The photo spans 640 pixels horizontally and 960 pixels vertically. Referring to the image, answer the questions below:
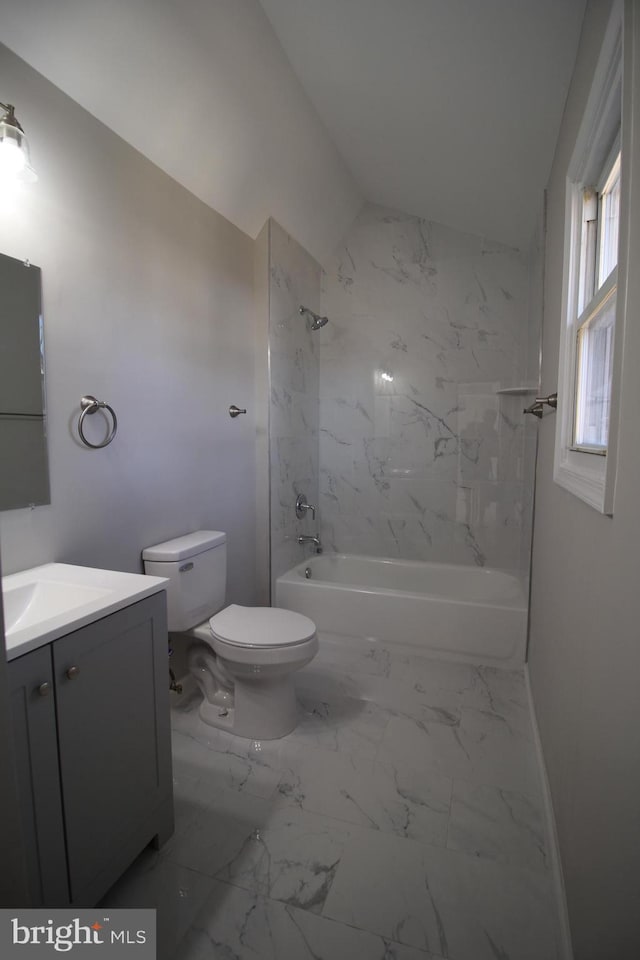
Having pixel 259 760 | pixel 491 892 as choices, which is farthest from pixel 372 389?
pixel 491 892

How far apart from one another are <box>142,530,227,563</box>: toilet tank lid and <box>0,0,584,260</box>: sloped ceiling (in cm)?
157

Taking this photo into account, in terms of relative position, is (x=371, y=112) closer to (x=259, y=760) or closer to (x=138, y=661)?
(x=138, y=661)

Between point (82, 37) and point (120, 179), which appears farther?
point (120, 179)

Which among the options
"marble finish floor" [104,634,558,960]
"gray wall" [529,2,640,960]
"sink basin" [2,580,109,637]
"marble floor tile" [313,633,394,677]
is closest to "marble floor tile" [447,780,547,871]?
"marble finish floor" [104,634,558,960]

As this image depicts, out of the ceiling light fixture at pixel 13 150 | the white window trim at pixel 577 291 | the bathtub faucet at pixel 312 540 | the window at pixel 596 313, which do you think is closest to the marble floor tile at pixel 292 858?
the white window trim at pixel 577 291

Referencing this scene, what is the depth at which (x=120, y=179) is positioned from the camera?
1818mm

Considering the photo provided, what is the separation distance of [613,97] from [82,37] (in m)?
1.55

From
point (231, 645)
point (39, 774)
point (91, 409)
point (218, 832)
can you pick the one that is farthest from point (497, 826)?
point (91, 409)

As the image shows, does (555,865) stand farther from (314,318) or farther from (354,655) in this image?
(314,318)

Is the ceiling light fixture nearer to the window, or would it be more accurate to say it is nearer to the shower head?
the window

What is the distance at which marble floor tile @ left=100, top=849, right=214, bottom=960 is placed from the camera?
1.20 meters

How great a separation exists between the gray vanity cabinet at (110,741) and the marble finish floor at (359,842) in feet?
0.54

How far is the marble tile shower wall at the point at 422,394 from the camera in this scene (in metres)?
3.23

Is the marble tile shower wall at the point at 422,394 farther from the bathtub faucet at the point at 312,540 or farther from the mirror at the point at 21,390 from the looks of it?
the mirror at the point at 21,390
